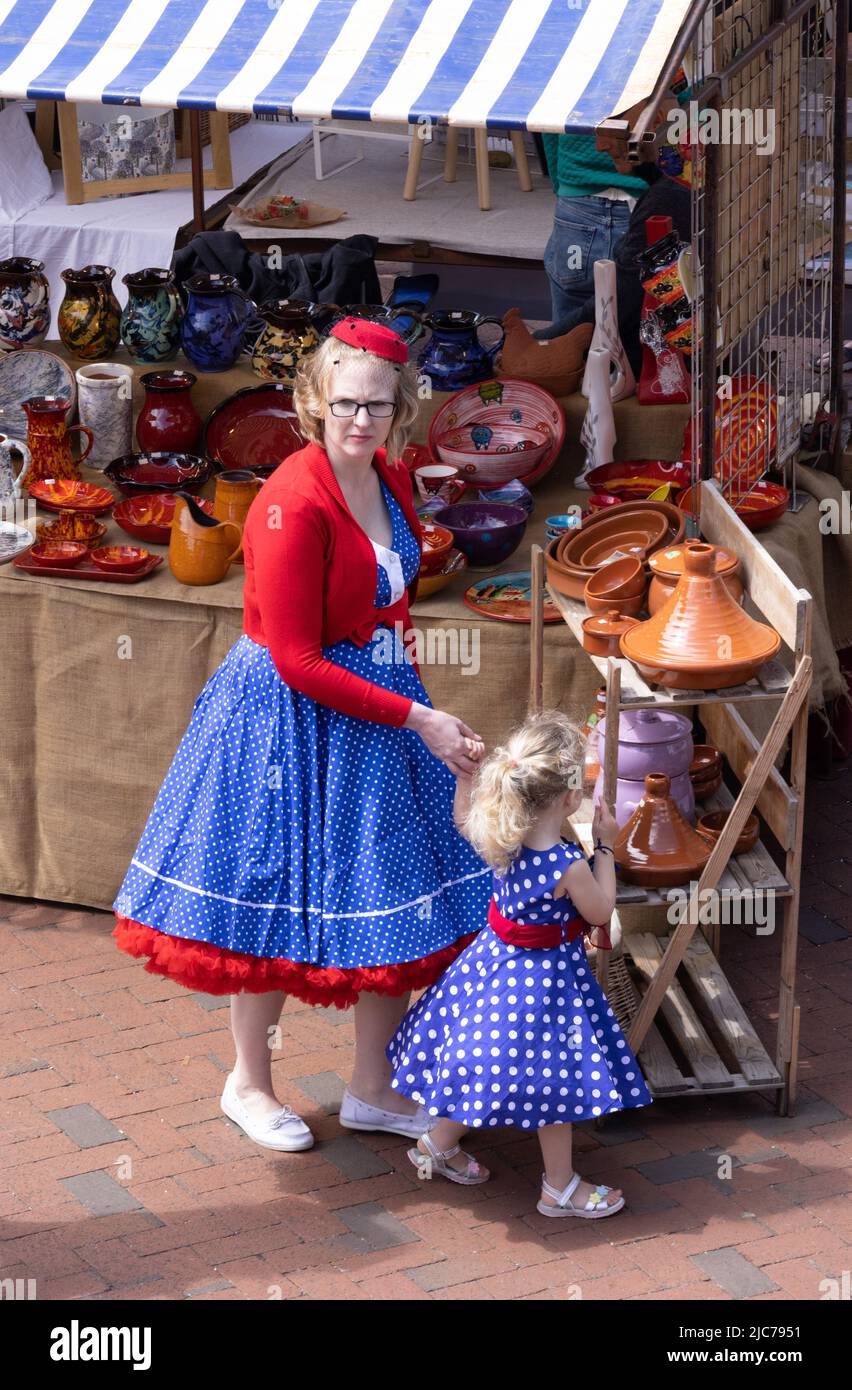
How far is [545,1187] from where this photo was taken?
3318 millimetres

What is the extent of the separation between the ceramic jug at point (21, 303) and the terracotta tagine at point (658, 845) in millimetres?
2502

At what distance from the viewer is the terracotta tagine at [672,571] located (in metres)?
3.40

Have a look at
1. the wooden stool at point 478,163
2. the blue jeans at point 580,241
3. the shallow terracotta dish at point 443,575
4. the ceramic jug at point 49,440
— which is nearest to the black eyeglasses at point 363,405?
the shallow terracotta dish at point 443,575

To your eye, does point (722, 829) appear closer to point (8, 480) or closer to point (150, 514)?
point (150, 514)

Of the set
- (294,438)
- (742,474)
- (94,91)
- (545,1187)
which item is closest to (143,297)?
(294,438)

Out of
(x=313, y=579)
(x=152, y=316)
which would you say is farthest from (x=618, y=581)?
(x=152, y=316)

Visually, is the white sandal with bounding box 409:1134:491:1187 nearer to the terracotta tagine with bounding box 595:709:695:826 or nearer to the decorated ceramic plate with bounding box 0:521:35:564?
the terracotta tagine with bounding box 595:709:695:826

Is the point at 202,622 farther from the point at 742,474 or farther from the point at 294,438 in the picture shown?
the point at 742,474

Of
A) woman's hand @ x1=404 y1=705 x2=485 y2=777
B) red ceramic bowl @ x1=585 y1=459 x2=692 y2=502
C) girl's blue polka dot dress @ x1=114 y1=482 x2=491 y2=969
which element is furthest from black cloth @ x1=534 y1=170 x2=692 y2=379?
woman's hand @ x1=404 y1=705 x2=485 y2=777

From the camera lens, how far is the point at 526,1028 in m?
3.11

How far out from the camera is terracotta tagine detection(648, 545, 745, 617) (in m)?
3.40

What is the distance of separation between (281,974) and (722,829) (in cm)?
100

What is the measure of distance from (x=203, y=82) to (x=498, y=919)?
79.6 inches

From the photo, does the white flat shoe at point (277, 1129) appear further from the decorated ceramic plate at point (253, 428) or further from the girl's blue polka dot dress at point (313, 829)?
the decorated ceramic plate at point (253, 428)
